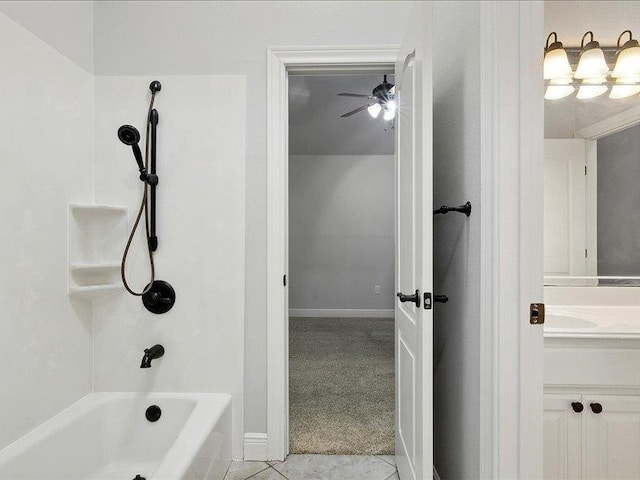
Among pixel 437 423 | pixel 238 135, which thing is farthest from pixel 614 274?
pixel 238 135

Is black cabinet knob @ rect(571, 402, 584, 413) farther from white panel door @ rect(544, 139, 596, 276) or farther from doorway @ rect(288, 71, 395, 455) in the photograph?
doorway @ rect(288, 71, 395, 455)

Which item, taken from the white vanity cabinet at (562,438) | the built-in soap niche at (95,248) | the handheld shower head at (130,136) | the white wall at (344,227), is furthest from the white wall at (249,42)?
the white wall at (344,227)

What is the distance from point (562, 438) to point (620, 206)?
4.16ft

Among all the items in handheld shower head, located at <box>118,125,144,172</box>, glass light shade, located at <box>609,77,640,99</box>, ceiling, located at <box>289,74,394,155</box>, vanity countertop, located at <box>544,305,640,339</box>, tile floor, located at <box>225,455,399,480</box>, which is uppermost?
ceiling, located at <box>289,74,394,155</box>

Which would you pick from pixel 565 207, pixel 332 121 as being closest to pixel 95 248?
pixel 565 207

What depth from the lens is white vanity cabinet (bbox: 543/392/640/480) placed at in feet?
4.46

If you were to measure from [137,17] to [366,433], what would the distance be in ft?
8.95

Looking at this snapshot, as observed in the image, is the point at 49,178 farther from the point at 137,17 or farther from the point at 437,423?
the point at 437,423

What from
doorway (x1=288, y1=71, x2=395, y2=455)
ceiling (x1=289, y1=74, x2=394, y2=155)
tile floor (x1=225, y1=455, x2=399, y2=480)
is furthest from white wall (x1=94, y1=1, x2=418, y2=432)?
doorway (x1=288, y1=71, x2=395, y2=455)

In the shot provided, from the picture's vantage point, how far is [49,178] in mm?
1577

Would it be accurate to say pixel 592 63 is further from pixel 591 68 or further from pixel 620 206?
pixel 620 206

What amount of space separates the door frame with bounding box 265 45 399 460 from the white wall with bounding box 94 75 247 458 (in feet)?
0.52

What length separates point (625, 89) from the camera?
1822 mm

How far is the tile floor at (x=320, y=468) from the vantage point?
67.9 inches
